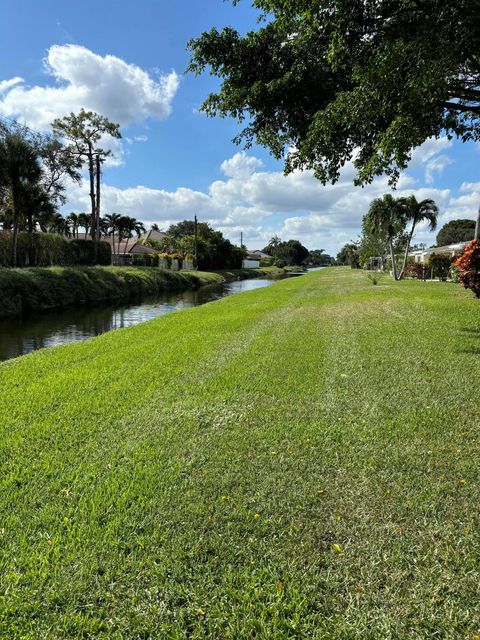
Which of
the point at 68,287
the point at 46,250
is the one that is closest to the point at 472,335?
the point at 68,287

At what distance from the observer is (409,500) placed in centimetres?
300

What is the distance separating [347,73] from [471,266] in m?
4.75

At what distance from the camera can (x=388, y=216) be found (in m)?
31.8

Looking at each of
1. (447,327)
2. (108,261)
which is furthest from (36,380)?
(108,261)

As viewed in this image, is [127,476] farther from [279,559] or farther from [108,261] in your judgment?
[108,261]

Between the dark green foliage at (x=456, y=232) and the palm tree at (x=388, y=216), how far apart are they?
64181mm

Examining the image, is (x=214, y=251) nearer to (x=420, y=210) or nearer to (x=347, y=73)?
(x=420, y=210)

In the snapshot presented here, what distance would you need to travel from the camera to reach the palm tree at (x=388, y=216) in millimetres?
31281

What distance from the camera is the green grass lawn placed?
2.12 meters

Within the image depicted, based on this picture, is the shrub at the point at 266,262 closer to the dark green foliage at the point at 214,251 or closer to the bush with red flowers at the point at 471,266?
the dark green foliage at the point at 214,251

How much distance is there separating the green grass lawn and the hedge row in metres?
23.2

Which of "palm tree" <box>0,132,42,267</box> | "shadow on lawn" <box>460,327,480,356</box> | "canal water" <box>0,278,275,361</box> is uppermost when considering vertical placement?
"palm tree" <box>0,132,42,267</box>

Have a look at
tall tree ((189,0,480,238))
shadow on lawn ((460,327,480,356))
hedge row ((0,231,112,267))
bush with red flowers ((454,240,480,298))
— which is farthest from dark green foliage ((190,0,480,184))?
hedge row ((0,231,112,267))

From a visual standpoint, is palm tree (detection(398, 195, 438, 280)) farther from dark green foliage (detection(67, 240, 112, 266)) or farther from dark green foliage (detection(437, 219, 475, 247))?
dark green foliage (detection(437, 219, 475, 247))
